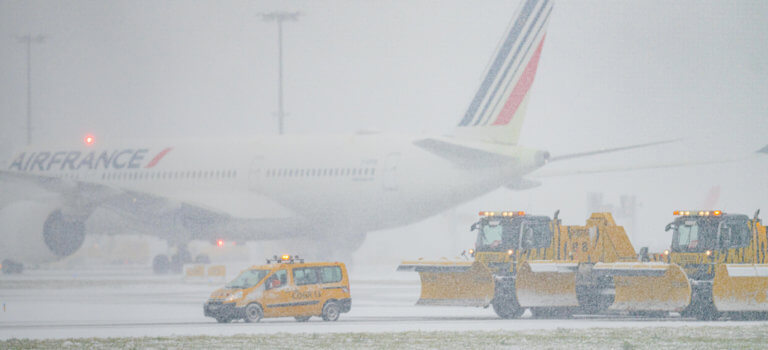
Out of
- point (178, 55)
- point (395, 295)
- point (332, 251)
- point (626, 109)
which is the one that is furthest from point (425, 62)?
point (395, 295)

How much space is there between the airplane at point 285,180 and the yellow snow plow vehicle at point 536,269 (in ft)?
60.6

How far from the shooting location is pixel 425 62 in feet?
644

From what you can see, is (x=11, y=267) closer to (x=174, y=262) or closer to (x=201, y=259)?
(x=174, y=262)

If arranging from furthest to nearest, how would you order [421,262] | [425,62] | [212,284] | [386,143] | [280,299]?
[425,62] < [386,143] < [212,284] < [421,262] < [280,299]

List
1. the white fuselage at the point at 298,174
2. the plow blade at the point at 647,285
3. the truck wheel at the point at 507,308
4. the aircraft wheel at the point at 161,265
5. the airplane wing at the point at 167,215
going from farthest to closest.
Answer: the aircraft wheel at the point at 161,265 < the airplane wing at the point at 167,215 < the white fuselage at the point at 298,174 < the truck wheel at the point at 507,308 < the plow blade at the point at 647,285

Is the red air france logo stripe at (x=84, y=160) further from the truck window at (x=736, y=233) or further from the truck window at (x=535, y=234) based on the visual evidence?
the truck window at (x=736, y=233)

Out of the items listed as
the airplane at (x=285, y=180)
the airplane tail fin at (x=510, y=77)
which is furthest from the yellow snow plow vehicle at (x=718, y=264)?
the airplane tail fin at (x=510, y=77)

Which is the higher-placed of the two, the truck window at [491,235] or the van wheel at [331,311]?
the truck window at [491,235]

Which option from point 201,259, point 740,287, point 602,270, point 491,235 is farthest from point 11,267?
point 740,287

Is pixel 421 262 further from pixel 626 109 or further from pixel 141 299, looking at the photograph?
pixel 626 109

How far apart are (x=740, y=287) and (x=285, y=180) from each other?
31.0m

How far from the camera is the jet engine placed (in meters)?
51.0

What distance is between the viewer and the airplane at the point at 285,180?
4969 centimetres

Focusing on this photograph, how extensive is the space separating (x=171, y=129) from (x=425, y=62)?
3572 inches
